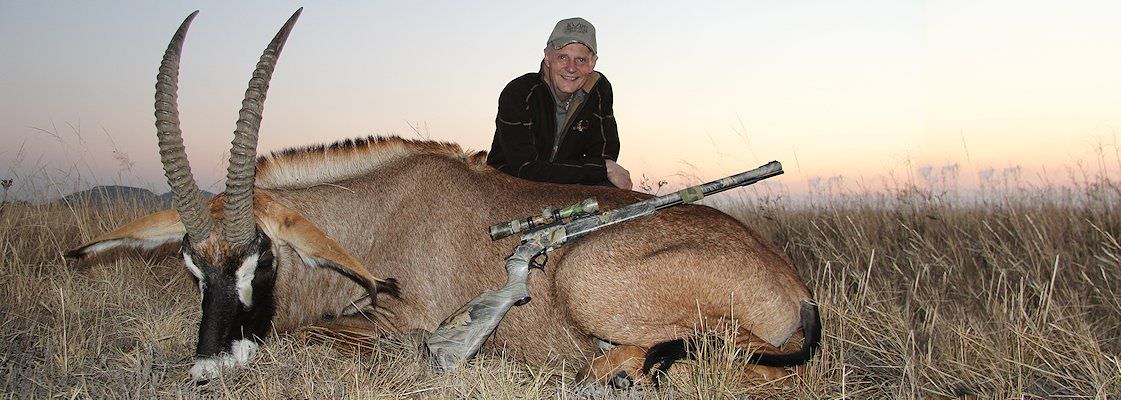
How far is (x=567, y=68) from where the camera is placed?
6.33 m

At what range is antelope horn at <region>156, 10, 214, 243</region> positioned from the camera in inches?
158

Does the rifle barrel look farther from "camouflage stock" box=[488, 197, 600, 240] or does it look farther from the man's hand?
the man's hand

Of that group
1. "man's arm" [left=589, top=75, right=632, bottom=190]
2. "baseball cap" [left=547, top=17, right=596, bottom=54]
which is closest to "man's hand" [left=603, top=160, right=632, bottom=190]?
"man's arm" [left=589, top=75, right=632, bottom=190]

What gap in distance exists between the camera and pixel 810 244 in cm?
932

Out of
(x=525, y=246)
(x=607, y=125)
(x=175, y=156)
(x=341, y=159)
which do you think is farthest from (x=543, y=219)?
(x=607, y=125)

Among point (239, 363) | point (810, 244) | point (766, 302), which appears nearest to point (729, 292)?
point (766, 302)

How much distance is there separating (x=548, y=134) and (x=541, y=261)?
218cm

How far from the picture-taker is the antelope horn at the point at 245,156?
4055 mm

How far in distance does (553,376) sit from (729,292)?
110 cm

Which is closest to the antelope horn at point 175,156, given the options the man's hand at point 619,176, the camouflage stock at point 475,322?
the camouflage stock at point 475,322

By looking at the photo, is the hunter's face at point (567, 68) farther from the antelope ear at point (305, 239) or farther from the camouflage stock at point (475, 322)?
the antelope ear at point (305, 239)

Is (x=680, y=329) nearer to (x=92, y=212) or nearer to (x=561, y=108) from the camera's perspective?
(x=561, y=108)

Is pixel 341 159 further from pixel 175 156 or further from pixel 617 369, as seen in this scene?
pixel 617 369

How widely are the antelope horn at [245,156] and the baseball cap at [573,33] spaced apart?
2.72 m
